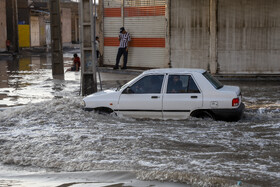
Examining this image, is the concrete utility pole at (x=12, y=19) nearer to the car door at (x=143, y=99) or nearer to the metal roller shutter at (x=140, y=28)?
the metal roller shutter at (x=140, y=28)

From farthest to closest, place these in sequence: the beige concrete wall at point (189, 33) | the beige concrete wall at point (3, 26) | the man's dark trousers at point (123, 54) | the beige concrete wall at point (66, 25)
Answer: the beige concrete wall at point (66, 25), the beige concrete wall at point (3, 26), the man's dark trousers at point (123, 54), the beige concrete wall at point (189, 33)

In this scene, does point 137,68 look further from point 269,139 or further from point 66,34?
point 66,34

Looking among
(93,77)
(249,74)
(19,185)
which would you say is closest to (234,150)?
(19,185)

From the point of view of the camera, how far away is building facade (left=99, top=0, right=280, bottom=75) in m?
19.1

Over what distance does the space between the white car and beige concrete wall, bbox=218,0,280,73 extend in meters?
8.99

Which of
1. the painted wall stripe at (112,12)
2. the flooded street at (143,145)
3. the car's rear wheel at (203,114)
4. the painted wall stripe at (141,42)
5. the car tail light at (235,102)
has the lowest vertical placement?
the flooded street at (143,145)

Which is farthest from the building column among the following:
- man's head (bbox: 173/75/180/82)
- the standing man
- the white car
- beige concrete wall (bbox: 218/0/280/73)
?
man's head (bbox: 173/75/180/82)

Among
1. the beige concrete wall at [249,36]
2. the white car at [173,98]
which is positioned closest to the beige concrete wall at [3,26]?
the beige concrete wall at [249,36]

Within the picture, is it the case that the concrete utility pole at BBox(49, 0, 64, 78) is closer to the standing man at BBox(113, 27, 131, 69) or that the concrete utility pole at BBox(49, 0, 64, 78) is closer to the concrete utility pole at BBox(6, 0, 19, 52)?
the standing man at BBox(113, 27, 131, 69)

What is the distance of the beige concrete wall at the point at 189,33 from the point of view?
19703mm

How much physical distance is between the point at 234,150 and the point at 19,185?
3512mm

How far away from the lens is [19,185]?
6801mm

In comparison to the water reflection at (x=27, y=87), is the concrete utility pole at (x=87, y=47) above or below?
above

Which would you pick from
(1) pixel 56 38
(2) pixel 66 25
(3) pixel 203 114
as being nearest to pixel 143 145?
(3) pixel 203 114
